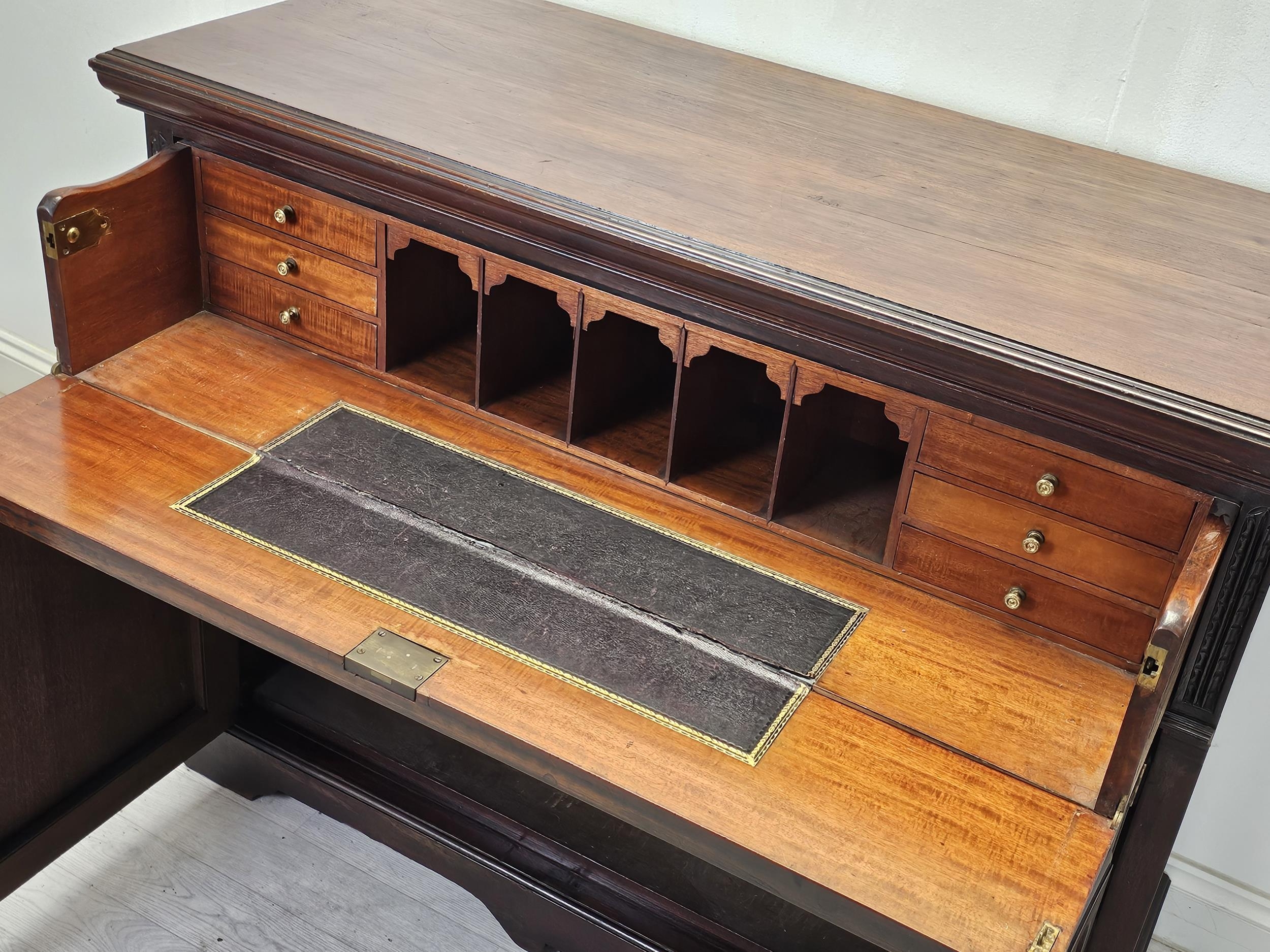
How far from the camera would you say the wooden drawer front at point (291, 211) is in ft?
5.78

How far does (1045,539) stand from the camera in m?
1.48

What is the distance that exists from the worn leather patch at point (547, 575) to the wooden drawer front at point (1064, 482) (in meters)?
0.22

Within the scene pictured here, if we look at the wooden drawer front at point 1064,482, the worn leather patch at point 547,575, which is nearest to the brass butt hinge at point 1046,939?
the worn leather patch at point 547,575

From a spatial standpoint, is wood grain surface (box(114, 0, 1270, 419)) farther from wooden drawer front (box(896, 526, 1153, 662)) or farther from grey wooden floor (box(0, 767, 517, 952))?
grey wooden floor (box(0, 767, 517, 952))

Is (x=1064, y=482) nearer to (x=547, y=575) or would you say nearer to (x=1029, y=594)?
(x=1029, y=594)

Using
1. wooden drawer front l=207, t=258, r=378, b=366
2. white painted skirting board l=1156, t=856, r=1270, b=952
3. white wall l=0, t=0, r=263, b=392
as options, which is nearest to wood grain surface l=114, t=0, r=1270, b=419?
wooden drawer front l=207, t=258, r=378, b=366

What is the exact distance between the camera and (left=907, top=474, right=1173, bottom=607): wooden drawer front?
1.43m

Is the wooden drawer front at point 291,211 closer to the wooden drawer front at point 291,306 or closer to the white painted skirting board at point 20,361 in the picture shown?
the wooden drawer front at point 291,306

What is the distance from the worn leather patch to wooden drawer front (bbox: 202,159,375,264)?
0.84 ft

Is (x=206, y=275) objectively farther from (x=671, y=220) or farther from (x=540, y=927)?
(x=540, y=927)

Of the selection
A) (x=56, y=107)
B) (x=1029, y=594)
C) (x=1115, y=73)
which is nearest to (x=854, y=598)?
(x=1029, y=594)

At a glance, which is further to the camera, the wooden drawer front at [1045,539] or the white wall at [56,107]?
the white wall at [56,107]

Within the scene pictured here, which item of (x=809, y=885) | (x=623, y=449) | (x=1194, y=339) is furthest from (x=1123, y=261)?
(x=809, y=885)

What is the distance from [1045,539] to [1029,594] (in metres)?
0.08
